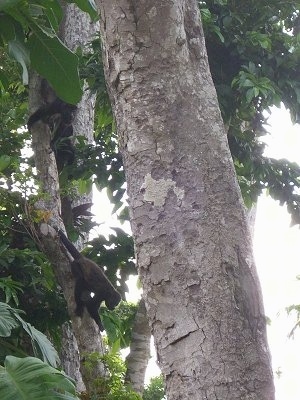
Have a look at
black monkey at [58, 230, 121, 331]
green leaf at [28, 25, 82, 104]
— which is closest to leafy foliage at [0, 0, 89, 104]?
green leaf at [28, 25, 82, 104]

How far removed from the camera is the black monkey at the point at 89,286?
4527 mm

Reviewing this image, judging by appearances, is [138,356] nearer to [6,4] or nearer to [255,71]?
[255,71]

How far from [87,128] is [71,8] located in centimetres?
114

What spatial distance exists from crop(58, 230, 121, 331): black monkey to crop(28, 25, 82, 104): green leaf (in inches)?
105

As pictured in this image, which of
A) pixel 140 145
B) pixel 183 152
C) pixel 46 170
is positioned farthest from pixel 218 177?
pixel 46 170

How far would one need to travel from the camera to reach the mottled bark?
4.95 metres

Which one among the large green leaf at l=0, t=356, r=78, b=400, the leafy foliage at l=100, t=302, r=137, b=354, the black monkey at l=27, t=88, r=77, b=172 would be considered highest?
the black monkey at l=27, t=88, r=77, b=172

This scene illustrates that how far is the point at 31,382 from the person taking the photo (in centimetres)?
→ 162

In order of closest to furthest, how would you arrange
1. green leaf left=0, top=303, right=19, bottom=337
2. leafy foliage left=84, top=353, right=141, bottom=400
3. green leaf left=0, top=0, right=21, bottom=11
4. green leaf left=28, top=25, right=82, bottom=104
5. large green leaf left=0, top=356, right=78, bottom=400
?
green leaf left=0, top=0, right=21, bottom=11 → large green leaf left=0, top=356, right=78, bottom=400 → green leaf left=28, top=25, right=82, bottom=104 → green leaf left=0, top=303, right=19, bottom=337 → leafy foliage left=84, top=353, right=141, bottom=400

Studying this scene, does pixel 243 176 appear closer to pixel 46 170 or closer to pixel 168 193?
pixel 46 170

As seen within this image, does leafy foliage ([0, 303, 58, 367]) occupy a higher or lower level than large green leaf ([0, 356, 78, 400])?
higher

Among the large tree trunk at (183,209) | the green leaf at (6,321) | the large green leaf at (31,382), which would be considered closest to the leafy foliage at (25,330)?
the green leaf at (6,321)

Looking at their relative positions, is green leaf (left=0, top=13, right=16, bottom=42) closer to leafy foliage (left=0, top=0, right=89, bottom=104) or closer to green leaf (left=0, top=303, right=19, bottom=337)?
leafy foliage (left=0, top=0, right=89, bottom=104)

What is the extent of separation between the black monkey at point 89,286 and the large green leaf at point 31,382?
8.77 feet
